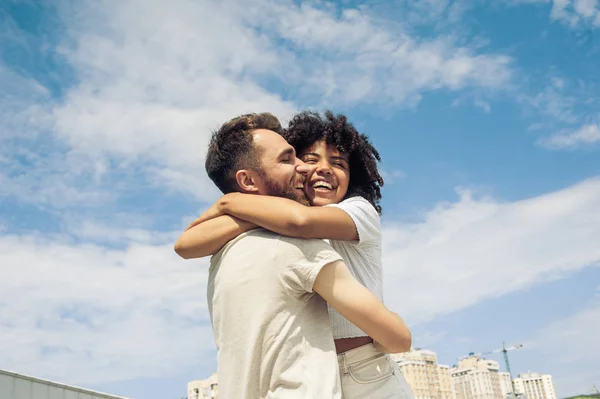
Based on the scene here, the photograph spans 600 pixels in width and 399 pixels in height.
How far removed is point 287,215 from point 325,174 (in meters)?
1.06

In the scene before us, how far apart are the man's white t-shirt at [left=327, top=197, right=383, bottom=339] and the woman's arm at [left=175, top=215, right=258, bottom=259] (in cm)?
49

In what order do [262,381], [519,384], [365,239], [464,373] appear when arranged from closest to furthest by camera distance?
[262,381], [365,239], [464,373], [519,384]

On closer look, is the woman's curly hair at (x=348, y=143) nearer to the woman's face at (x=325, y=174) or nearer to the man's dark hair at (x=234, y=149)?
the woman's face at (x=325, y=174)

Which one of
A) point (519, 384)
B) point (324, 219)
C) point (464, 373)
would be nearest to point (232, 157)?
point (324, 219)

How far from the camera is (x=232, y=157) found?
2854 millimetres

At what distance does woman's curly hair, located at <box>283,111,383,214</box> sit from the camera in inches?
143

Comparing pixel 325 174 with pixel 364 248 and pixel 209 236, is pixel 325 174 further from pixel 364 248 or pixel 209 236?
pixel 209 236

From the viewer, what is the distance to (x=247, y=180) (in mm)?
2793

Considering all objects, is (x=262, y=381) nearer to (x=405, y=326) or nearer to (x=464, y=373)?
(x=405, y=326)

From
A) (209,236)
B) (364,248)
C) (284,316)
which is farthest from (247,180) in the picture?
(284,316)

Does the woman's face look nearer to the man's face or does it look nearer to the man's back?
the man's face

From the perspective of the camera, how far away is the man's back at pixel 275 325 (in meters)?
2.21

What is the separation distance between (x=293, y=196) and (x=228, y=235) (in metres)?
0.40

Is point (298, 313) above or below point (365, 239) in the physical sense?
below
